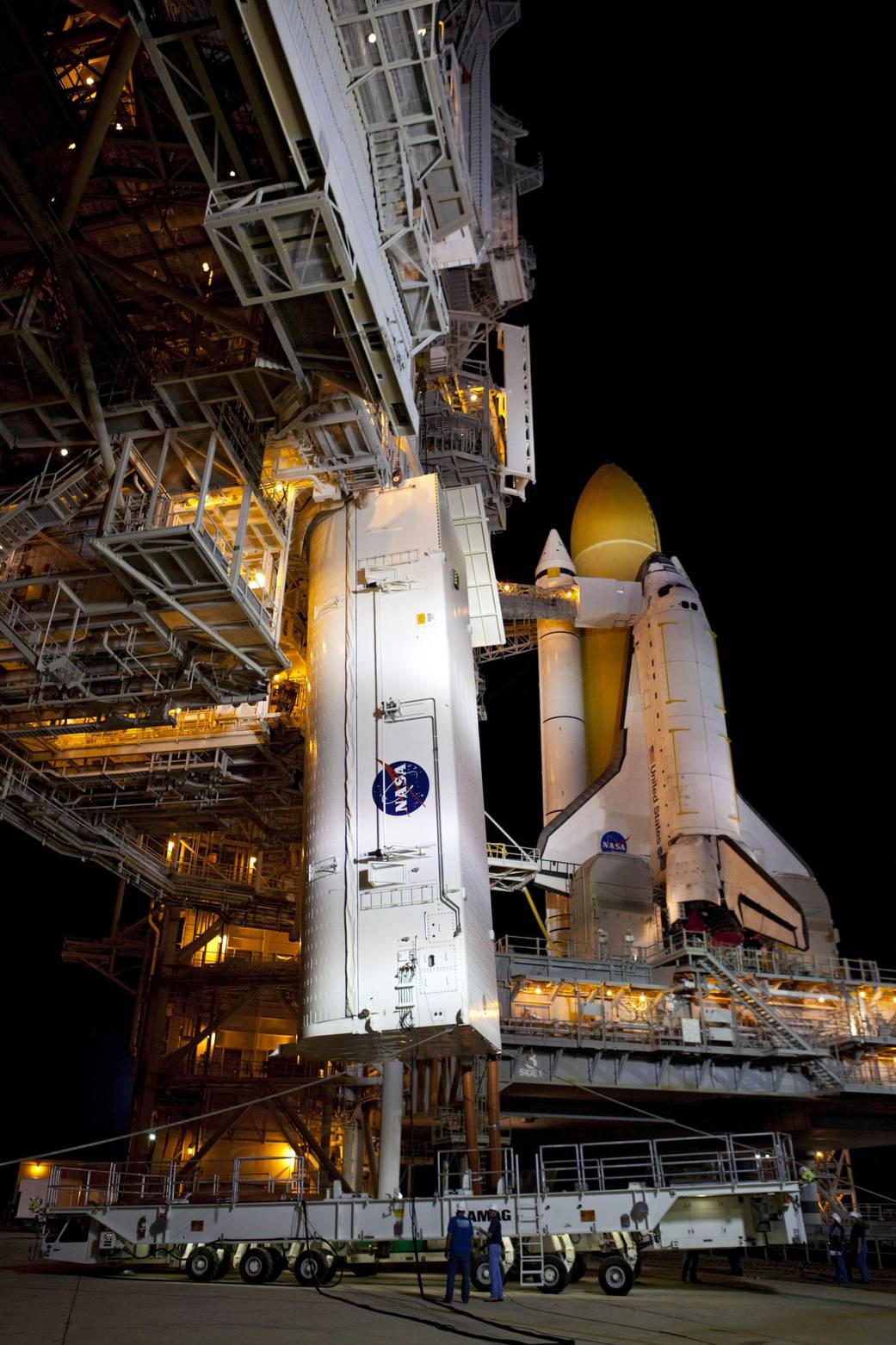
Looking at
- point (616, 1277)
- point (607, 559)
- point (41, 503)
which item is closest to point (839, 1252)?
point (616, 1277)

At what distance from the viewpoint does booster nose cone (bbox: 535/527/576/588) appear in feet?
139

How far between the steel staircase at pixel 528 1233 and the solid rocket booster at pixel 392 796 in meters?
2.84

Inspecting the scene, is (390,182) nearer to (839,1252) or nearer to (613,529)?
(839,1252)

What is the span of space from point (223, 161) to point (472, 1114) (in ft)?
50.1

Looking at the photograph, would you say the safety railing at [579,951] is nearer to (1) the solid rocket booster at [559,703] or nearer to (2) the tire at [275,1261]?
(1) the solid rocket booster at [559,703]

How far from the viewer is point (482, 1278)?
12.5m

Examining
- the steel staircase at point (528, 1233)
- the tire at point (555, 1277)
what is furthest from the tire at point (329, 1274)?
the tire at point (555, 1277)

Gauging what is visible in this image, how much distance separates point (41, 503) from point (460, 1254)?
1280cm

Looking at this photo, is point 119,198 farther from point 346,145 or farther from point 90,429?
point 346,145

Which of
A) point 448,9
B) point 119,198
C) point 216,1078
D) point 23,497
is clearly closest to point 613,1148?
point 216,1078

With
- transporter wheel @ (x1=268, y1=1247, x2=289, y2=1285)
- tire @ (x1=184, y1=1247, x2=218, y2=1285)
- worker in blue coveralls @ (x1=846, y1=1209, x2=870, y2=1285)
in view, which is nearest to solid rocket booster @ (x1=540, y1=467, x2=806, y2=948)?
worker in blue coveralls @ (x1=846, y1=1209, x2=870, y2=1285)

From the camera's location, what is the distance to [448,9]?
27.3 meters

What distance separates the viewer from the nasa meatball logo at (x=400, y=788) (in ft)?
56.3

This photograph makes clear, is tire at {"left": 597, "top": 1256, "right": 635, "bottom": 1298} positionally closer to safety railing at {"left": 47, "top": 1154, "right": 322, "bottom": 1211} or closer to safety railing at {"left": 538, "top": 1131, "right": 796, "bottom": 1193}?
safety railing at {"left": 538, "top": 1131, "right": 796, "bottom": 1193}
